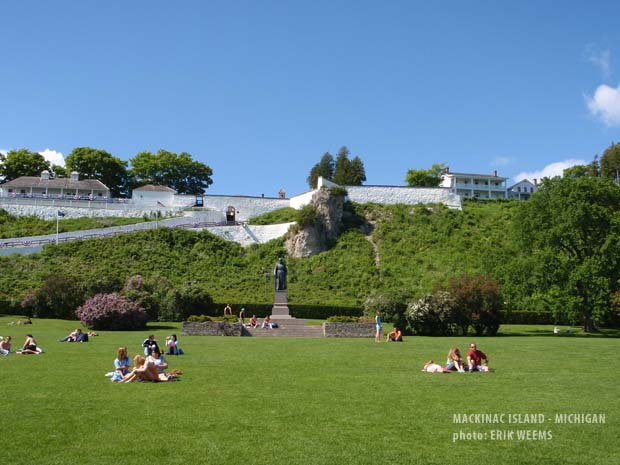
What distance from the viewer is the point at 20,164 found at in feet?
253

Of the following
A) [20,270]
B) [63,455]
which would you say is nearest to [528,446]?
[63,455]

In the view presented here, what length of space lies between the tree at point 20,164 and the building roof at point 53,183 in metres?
6.42

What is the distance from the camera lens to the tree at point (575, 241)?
3077 centimetres

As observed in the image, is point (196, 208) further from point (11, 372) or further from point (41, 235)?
point (11, 372)

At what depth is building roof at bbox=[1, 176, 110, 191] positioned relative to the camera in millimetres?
69125

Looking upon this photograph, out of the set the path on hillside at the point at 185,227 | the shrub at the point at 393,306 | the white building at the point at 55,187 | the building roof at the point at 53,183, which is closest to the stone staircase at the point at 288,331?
the shrub at the point at 393,306

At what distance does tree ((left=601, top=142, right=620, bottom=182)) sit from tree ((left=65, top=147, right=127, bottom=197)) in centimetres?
8121

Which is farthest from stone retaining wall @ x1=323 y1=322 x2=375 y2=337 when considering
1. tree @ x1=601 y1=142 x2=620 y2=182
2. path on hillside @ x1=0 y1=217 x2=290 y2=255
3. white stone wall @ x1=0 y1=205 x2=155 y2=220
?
tree @ x1=601 y1=142 x2=620 y2=182

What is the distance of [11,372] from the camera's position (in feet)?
46.5

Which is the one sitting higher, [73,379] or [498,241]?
[498,241]

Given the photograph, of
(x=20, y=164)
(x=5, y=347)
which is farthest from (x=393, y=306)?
(x=20, y=164)

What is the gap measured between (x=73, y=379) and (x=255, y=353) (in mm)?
7329

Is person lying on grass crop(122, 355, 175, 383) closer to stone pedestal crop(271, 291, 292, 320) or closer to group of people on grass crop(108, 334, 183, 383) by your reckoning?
group of people on grass crop(108, 334, 183, 383)

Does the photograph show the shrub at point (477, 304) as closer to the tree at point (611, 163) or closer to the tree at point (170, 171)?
the tree at point (170, 171)
